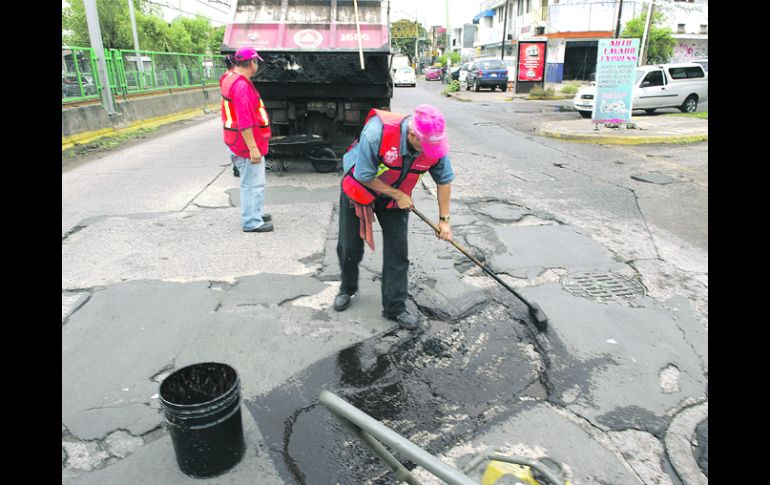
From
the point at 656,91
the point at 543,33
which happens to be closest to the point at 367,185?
the point at 656,91

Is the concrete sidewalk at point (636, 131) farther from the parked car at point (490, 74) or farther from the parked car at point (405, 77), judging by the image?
the parked car at point (405, 77)

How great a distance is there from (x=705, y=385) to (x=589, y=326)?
80 cm

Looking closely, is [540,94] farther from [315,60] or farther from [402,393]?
[402,393]

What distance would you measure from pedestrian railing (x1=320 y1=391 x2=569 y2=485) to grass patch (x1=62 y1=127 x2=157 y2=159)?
10304 millimetres

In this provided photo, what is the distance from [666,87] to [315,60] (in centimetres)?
1275

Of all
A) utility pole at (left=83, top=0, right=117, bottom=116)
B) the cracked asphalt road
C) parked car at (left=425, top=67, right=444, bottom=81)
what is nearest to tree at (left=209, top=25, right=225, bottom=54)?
parked car at (left=425, top=67, right=444, bottom=81)

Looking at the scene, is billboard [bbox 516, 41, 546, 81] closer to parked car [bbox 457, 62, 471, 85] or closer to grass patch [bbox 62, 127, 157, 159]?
parked car [bbox 457, 62, 471, 85]

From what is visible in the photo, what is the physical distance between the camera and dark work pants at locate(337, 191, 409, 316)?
11.4 feet

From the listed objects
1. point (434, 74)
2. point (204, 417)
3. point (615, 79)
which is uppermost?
point (434, 74)

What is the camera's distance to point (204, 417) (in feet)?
7.09

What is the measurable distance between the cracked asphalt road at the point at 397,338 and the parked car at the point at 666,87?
10.3 metres

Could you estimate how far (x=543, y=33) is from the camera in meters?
36.4

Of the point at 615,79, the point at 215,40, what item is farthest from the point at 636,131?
the point at 215,40

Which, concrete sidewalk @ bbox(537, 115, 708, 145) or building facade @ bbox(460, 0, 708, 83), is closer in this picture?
concrete sidewalk @ bbox(537, 115, 708, 145)
